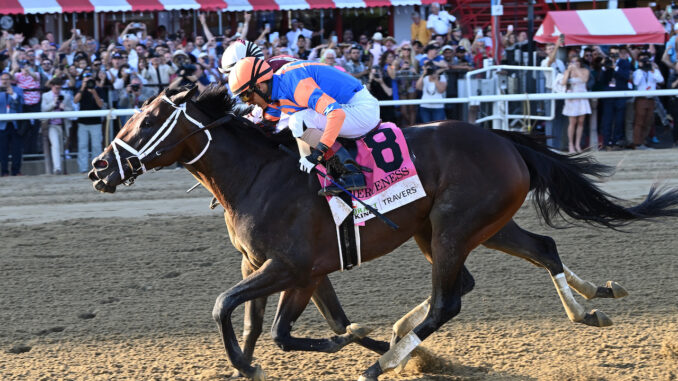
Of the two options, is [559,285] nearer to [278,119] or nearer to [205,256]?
[278,119]

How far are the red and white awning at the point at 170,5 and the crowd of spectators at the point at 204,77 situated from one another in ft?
8.40

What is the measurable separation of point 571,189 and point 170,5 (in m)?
13.1

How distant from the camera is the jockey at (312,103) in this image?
4566mm

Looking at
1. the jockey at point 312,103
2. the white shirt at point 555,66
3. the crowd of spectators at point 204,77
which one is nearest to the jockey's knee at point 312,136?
the jockey at point 312,103

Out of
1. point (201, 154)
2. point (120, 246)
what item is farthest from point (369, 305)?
point (120, 246)

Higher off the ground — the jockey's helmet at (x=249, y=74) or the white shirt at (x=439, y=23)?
the white shirt at (x=439, y=23)

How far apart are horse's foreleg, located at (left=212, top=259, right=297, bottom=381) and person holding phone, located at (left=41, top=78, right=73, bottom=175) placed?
733cm

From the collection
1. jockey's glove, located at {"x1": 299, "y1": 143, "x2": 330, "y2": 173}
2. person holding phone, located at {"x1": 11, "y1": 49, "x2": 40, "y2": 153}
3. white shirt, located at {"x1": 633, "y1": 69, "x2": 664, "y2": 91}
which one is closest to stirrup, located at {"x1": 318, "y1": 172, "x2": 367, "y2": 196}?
jockey's glove, located at {"x1": 299, "y1": 143, "x2": 330, "y2": 173}

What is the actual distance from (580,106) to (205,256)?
662 cm

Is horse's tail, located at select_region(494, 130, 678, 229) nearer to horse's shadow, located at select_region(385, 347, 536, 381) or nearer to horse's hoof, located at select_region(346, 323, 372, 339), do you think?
horse's shadow, located at select_region(385, 347, 536, 381)

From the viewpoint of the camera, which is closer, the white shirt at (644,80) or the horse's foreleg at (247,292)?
the horse's foreleg at (247,292)

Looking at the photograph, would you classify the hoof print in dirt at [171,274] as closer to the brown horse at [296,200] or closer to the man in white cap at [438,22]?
the brown horse at [296,200]

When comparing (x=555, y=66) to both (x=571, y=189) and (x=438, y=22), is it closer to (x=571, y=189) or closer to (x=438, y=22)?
(x=438, y=22)

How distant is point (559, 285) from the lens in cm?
526
